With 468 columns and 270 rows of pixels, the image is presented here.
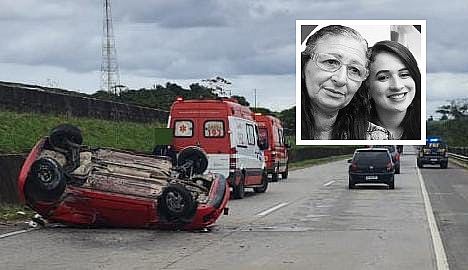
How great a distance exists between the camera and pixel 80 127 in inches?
1377

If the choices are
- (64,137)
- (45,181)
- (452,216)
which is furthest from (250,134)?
(45,181)

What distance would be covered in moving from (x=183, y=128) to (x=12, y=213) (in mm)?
6865

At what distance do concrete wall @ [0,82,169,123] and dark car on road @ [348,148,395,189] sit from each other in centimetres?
1055

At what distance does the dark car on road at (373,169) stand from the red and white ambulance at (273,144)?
10.9 ft

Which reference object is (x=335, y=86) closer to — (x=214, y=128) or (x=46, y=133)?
(x=46, y=133)

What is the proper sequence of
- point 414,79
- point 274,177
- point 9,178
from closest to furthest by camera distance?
1. point 9,178
2. point 274,177
3. point 414,79

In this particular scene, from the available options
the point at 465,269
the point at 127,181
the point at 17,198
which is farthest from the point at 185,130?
the point at 465,269

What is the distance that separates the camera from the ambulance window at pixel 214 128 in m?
25.9

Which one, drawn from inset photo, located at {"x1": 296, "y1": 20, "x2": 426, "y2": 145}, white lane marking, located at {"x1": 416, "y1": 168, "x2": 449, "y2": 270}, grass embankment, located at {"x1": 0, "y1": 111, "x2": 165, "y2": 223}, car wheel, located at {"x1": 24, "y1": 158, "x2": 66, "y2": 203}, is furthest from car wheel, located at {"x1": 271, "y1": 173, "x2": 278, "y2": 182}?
car wheel, located at {"x1": 24, "y1": 158, "x2": 66, "y2": 203}

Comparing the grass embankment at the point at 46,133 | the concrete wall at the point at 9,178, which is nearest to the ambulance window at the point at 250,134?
the grass embankment at the point at 46,133

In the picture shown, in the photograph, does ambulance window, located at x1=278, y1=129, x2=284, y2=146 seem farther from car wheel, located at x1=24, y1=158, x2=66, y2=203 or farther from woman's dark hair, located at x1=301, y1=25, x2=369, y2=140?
car wheel, located at x1=24, y1=158, x2=66, y2=203

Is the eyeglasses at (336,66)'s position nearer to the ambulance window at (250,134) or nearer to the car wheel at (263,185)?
the car wheel at (263,185)

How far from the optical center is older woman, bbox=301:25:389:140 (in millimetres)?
45188

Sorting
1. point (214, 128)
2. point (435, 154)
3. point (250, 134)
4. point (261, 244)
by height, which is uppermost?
point (214, 128)
